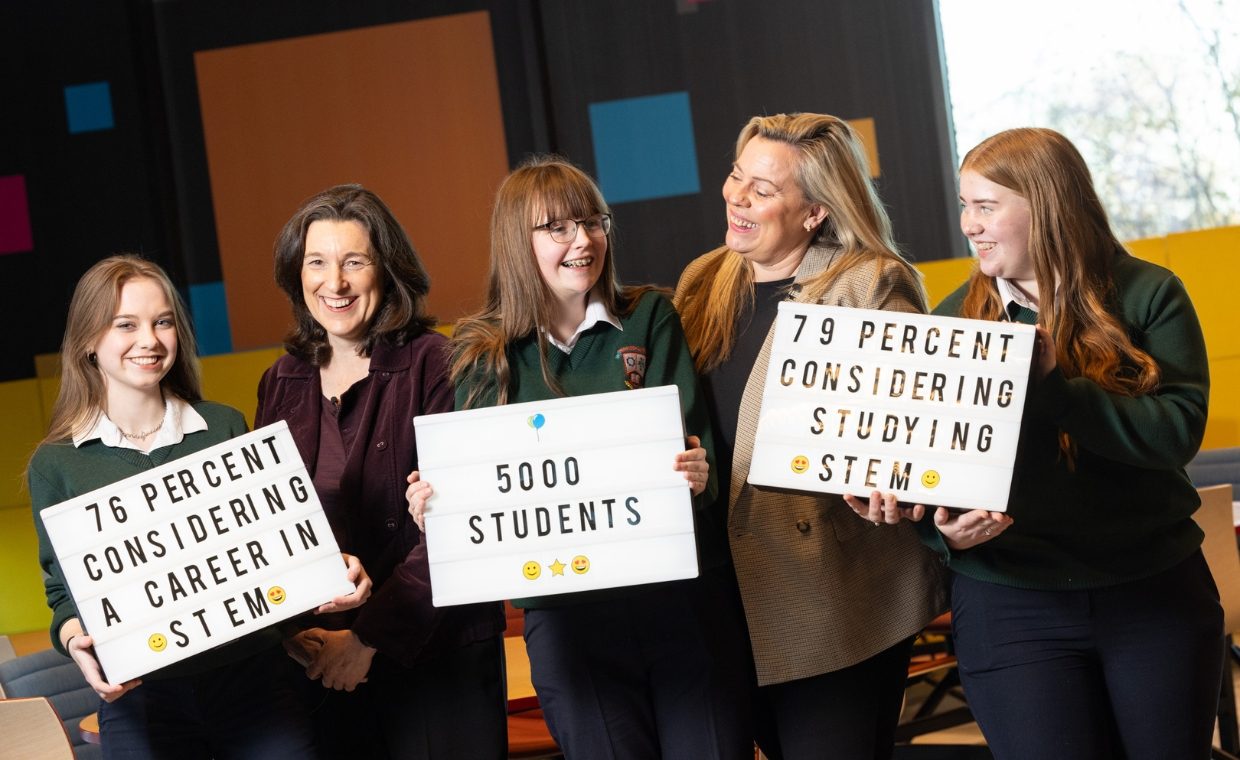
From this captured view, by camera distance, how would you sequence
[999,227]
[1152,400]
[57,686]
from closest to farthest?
[1152,400], [999,227], [57,686]

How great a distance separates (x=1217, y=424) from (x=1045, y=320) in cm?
440

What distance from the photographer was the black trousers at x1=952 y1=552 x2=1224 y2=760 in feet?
6.88

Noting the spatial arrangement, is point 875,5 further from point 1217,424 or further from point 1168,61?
point 1217,424

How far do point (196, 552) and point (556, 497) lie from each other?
71 centimetres

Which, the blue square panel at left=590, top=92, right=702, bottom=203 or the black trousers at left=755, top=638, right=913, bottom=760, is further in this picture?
the blue square panel at left=590, top=92, right=702, bottom=203

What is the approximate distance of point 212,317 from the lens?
6488 millimetres

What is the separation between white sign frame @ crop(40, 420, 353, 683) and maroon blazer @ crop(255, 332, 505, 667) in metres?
0.15

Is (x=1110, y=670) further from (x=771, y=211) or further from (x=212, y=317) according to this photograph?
(x=212, y=317)

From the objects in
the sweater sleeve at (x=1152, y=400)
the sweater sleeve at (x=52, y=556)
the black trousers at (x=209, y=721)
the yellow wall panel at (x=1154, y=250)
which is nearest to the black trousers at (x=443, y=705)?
the black trousers at (x=209, y=721)

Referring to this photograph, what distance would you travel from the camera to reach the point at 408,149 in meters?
6.49

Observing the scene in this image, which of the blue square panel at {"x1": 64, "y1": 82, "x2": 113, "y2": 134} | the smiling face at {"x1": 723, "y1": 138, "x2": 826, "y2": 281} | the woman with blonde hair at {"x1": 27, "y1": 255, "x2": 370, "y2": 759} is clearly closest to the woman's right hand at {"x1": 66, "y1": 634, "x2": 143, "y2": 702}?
the woman with blonde hair at {"x1": 27, "y1": 255, "x2": 370, "y2": 759}

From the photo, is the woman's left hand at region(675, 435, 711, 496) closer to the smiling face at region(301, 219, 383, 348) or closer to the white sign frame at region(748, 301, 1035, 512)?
the white sign frame at region(748, 301, 1035, 512)

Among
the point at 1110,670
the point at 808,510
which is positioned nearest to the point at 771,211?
the point at 808,510

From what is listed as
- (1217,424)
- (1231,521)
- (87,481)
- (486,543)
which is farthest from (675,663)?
(1217,424)
